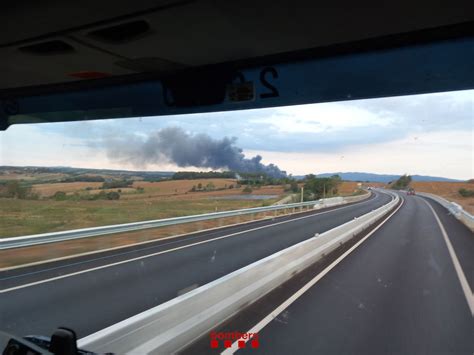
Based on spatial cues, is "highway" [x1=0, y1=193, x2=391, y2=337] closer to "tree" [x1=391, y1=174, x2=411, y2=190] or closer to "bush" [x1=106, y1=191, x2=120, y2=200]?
"bush" [x1=106, y1=191, x2=120, y2=200]

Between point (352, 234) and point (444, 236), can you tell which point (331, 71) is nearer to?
point (352, 234)

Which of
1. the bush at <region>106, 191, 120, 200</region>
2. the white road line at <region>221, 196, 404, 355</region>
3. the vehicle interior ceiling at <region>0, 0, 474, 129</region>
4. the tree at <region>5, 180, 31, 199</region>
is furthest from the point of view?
the bush at <region>106, 191, 120, 200</region>

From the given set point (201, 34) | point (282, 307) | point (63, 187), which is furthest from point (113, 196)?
point (201, 34)

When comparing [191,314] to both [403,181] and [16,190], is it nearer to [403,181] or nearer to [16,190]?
[16,190]

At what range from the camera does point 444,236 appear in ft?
59.0

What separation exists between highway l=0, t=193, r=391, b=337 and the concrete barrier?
142cm

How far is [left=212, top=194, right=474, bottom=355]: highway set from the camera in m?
4.64

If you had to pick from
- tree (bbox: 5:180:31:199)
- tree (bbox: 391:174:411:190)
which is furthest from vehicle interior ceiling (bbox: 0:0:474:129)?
tree (bbox: 391:174:411:190)

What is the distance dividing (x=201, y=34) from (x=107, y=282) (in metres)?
6.34

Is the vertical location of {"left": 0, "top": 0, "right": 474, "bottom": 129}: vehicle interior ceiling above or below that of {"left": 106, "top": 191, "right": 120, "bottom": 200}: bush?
above

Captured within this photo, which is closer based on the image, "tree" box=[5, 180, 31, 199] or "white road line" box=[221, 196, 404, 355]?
"white road line" box=[221, 196, 404, 355]

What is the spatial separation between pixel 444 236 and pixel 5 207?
17276 mm

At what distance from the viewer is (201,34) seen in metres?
3.00

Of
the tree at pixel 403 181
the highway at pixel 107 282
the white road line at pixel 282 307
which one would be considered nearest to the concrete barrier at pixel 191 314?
the white road line at pixel 282 307
